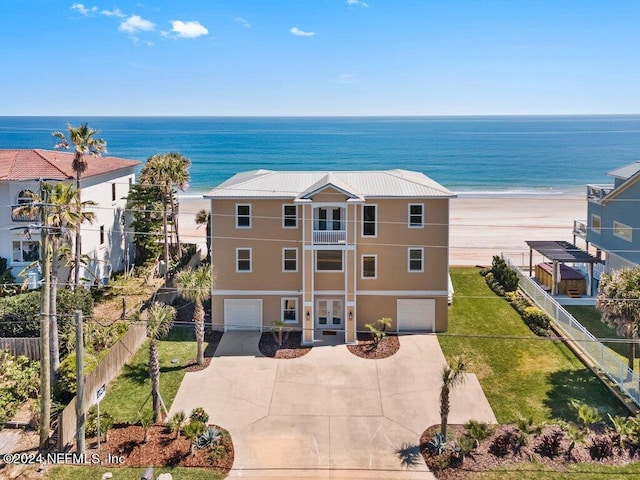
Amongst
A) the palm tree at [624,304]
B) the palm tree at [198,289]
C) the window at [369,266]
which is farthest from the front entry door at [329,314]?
the palm tree at [624,304]

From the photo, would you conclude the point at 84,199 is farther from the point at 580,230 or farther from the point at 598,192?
the point at 580,230

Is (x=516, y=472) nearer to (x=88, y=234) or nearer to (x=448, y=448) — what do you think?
(x=448, y=448)

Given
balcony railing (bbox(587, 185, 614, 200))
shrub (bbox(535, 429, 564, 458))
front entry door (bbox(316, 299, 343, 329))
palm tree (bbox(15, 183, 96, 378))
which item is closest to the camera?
shrub (bbox(535, 429, 564, 458))

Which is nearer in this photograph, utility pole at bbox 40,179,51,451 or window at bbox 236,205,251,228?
utility pole at bbox 40,179,51,451

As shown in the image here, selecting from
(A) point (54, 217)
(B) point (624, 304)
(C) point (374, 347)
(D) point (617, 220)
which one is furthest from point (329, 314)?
(D) point (617, 220)

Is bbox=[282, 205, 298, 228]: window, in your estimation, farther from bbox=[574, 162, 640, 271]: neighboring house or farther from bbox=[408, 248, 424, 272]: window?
bbox=[574, 162, 640, 271]: neighboring house

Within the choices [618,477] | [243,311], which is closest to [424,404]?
[618,477]

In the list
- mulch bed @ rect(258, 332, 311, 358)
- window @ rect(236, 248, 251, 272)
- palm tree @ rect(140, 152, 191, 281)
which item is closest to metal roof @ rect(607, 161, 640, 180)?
mulch bed @ rect(258, 332, 311, 358)
